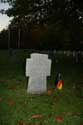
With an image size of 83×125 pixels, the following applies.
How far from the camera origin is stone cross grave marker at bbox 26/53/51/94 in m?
8.94

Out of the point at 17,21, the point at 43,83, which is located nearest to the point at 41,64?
the point at 43,83

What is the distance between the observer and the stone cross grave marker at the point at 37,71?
8938 millimetres

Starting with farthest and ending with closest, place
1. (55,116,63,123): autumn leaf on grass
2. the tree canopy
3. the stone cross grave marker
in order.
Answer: the tree canopy < the stone cross grave marker < (55,116,63,123): autumn leaf on grass

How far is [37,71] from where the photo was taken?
8992 mm

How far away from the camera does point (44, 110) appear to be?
23.7 feet

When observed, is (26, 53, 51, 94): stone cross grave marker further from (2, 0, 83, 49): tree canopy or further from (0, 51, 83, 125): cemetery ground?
(2, 0, 83, 49): tree canopy

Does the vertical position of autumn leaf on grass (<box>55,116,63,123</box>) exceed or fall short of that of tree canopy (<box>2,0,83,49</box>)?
it falls short

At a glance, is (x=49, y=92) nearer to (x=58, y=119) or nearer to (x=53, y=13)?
(x=58, y=119)

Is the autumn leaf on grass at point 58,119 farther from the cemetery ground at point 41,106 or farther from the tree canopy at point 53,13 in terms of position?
the tree canopy at point 53,13

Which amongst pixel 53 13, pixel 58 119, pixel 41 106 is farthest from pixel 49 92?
pixel 53 13

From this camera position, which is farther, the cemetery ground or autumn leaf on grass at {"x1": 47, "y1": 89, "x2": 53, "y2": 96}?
autumn leaf on grass at {"x1": 47, "y1": 89, "x2": 53, "y2": 96}

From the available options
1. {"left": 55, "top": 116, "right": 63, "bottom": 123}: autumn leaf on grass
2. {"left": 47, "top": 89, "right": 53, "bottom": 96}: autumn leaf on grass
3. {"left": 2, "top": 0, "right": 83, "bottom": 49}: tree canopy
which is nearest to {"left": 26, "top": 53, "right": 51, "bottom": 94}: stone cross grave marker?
{"left": 47, "top": 89, "right": 53, "bottom": 96}: autumn leaf on grass

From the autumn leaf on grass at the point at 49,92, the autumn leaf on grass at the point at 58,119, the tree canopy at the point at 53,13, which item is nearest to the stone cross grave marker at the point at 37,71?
the autumn leaf on grass at the point at 49,92

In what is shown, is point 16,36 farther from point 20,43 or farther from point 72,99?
point 72,99
